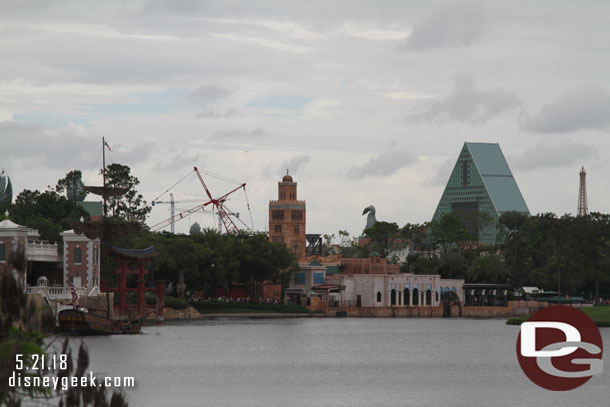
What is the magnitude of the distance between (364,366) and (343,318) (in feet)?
291

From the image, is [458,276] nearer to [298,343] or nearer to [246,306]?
A: [246,306]

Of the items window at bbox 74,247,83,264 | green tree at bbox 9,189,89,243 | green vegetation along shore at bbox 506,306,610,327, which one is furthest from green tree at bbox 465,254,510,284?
window at bbox 74,247,83,264

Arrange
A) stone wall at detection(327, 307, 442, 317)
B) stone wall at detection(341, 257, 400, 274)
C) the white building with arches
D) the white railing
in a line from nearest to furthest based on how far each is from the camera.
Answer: the white railing, stone wall at detection(327, 307, 442, 317), the white building with arches, stone wall at detection(341, 257, 400, 274)

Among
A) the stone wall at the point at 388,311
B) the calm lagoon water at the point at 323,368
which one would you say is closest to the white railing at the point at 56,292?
the calm lagoon water at the point at 323,368

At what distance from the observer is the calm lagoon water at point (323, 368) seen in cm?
5953

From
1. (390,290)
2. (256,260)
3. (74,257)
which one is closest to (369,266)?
(390,290)

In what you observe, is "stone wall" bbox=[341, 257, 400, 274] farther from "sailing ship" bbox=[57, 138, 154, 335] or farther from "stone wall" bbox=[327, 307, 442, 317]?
"sailing ship" bbox=[57, 138, 154, 335]

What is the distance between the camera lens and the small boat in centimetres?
9188

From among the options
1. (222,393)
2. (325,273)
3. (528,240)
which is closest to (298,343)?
(222,393)

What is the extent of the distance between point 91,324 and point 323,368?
87.8 ft

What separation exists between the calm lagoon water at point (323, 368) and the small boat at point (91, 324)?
1.27 m

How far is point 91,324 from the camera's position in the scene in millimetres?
95312

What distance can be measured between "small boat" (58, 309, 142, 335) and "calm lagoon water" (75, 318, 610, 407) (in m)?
1.27

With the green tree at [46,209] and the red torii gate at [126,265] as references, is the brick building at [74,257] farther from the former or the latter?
the green tree at [46,209]
